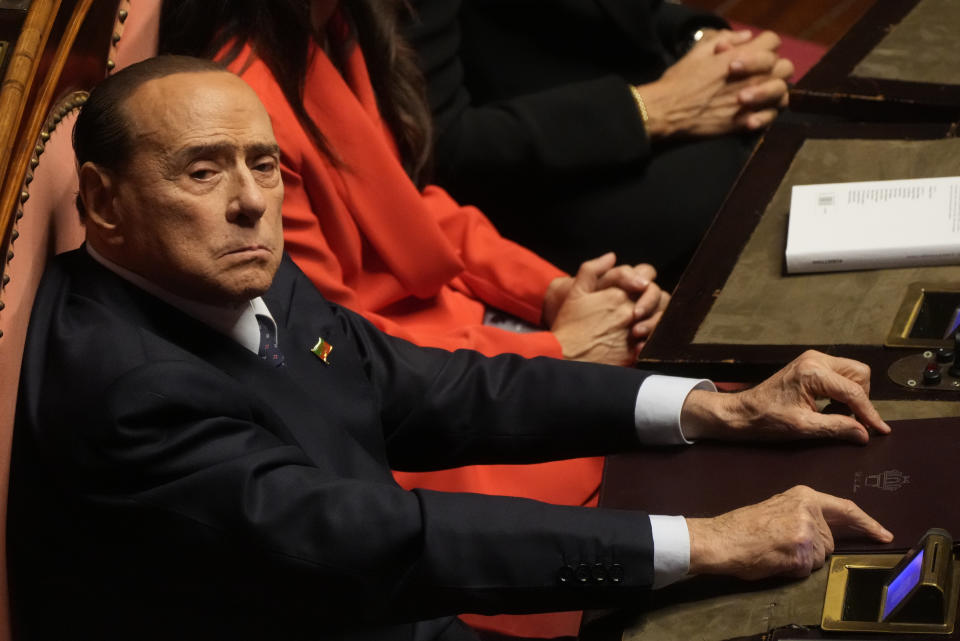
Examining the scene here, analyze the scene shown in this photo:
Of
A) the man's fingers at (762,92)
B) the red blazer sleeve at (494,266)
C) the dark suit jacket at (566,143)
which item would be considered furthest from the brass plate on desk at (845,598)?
the man's fingers at (762,92)

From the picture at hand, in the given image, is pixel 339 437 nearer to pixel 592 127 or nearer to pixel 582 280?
pixel 582 280

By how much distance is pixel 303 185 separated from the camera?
195 cm

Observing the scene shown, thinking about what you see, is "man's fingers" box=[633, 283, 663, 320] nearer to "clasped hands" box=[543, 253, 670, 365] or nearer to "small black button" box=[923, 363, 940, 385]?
"clasped hands" box=[543, 253, 670, 365]

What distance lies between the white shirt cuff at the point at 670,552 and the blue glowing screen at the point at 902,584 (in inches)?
7.9

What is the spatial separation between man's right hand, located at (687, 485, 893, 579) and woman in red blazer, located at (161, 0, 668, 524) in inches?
24.1

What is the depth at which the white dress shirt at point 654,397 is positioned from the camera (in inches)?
53.7

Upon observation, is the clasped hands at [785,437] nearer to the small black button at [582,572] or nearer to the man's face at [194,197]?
the small black button at [582,572]

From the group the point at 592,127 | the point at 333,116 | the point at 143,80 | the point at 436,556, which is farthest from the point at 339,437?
the point at 592,127

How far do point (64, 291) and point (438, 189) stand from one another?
3.44ft

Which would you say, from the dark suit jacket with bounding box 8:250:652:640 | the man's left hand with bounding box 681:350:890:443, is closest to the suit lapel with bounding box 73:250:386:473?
the dark suit jacket with bounding box 8:250:652:640

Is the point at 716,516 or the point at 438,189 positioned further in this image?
the point at 438,189

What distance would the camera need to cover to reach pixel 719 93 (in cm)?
263

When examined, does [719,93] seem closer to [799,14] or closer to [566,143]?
[566,143]

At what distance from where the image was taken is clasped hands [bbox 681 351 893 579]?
1.34 metres
